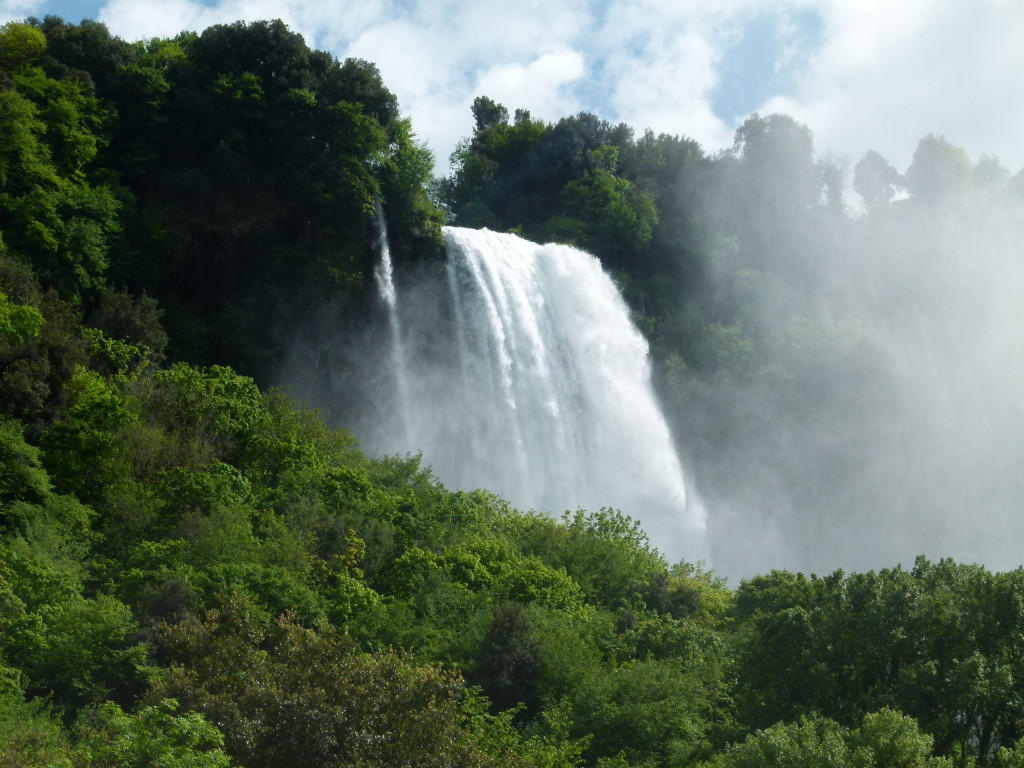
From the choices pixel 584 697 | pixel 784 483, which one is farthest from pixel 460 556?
pixel 784 483

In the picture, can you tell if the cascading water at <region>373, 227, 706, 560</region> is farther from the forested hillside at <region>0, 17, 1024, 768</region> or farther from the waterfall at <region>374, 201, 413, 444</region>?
the forested hillside at <region>0, 17, 1024, 768</region>

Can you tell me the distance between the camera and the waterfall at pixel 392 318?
45656 millimetres

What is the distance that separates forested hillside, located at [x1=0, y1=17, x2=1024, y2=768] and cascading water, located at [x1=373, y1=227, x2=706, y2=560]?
10.6 ft

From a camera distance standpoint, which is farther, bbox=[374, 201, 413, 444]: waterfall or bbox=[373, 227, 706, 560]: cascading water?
bbox=[373, 227, 706, 560]: cascading water

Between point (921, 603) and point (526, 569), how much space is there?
37.0 feet

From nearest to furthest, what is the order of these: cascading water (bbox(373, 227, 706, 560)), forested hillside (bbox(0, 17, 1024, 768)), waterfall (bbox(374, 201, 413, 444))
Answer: forested hillside (bbox(0, 17, 1024, 768)) → waterfall (bbox(374, 201, 413, 444)) → cascading water (bbox(373, 227, 706, 560))

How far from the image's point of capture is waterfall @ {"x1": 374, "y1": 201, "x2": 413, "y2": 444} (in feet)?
150

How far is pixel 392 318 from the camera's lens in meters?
46.0

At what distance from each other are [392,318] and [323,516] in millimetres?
16659

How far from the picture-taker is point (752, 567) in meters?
56.8

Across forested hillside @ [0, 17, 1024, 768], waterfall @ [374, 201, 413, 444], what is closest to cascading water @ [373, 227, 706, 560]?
waterfall @ [374, 201, 413, 444]

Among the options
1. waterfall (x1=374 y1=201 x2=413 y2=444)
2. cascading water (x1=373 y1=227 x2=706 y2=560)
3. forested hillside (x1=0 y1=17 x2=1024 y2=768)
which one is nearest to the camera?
forested hillside (x1=0 y1=17 x2=1024 y2=768)

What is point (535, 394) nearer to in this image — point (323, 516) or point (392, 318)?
point (392, 318)

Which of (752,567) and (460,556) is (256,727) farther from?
(752,567)
